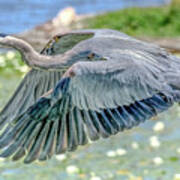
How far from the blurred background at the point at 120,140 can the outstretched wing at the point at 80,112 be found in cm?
178

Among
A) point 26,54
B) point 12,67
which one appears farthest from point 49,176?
point 12,67

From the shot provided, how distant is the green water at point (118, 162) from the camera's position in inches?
249

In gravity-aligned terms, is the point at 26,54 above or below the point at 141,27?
above

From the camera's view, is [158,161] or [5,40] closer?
[5,40]

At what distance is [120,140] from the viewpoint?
23.8 ft

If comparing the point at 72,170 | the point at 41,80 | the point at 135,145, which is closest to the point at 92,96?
the point at 41,80

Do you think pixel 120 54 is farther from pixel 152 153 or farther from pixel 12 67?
pixel 12 67

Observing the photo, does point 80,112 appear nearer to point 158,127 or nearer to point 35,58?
point 35,58

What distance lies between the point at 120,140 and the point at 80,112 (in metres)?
2.78

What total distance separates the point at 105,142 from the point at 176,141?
801 millimetres

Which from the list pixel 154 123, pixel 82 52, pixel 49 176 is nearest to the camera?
pixel 82 52

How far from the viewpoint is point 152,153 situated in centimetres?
688

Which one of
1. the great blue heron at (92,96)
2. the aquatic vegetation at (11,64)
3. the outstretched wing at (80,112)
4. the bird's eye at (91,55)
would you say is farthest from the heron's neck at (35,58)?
the aquatic vegetation at (11,64)

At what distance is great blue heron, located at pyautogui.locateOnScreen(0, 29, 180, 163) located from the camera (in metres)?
4.47
